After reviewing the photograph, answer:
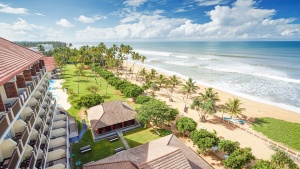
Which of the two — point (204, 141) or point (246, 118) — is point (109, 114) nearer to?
point (204, 141)

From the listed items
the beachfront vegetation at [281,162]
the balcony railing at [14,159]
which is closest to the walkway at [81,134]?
the balcony railing at [14,159]

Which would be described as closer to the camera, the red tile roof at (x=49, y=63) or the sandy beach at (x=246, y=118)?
the sandy beach at (x=246, y=118)

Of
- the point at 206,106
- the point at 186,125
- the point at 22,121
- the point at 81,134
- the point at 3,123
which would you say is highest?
the point at 3,123

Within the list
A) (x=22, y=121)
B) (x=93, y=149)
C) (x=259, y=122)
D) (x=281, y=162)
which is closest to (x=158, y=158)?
(x=93, y=149)

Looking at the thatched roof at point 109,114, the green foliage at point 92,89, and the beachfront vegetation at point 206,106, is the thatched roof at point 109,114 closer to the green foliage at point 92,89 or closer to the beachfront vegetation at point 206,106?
the beachfront vegetation at point 206,106

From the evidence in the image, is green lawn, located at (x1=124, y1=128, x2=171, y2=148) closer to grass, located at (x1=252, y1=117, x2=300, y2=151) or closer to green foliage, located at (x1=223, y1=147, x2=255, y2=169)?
green foliage, located at (x1=223, y1=147, x2=255, y2=169)
